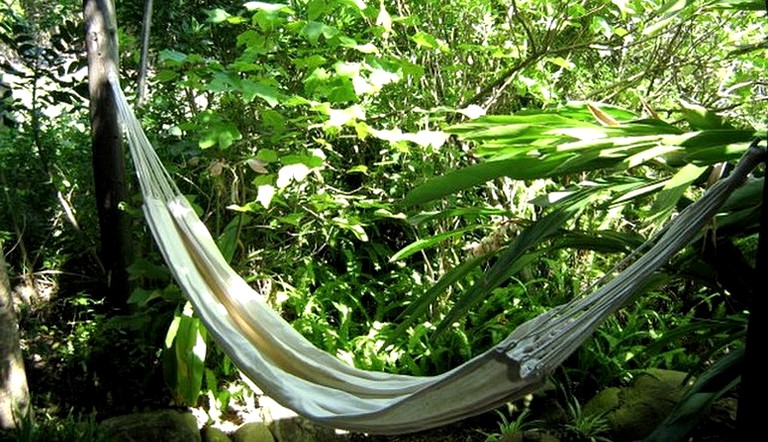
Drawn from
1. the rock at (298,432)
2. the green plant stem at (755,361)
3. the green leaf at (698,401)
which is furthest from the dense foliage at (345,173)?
the green plant stem at (755,361)

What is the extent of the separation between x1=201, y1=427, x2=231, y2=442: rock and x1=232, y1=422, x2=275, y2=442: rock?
0.04m

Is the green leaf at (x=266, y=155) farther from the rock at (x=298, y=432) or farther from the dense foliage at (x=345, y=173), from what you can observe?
the rock at (x=298, y=432)

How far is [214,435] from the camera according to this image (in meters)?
2.38

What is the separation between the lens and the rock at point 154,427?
226 centimetres

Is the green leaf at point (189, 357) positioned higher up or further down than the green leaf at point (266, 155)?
further down

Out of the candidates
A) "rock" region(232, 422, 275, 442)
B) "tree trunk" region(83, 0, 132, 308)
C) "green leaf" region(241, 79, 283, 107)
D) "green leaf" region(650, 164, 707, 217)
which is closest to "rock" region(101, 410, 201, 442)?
"rock" region(232, 422, 275, 442)

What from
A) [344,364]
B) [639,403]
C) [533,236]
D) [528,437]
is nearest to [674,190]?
[533,236]

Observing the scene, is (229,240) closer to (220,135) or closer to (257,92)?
(220,135)

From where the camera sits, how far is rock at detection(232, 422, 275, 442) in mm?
2395

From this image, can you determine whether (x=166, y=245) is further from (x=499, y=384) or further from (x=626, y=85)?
(x=626, y=85)

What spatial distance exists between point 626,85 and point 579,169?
5.97ft

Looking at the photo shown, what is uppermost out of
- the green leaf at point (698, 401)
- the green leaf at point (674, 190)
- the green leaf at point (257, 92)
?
the green leaf at point (257, 92)

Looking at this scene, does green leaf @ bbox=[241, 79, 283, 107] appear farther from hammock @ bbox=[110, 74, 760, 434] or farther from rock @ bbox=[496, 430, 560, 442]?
rock @ bbox=[496, 430, 560, 442]

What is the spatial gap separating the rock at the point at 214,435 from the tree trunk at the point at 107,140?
0.61 meters
